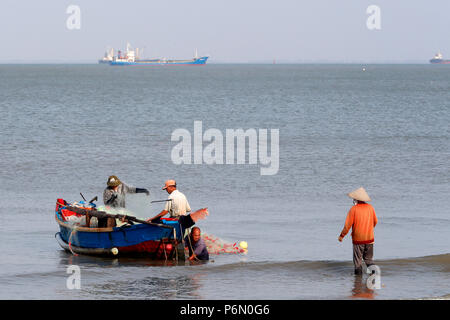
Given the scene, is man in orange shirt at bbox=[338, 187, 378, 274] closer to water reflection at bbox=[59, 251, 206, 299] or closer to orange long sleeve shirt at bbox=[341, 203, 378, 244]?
orange long sleeve shirt at bbox=[341, 203, 378, 244]

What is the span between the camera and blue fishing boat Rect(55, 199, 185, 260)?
15922mm

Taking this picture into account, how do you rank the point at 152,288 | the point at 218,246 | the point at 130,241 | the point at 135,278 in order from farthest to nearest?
the point at 218,246, the point at 130,241, the point at 135,278, the point at 152,288

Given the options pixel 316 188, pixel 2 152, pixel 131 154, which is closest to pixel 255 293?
pixel 316 188

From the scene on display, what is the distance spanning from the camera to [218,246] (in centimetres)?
1712

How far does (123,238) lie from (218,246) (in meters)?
2.10

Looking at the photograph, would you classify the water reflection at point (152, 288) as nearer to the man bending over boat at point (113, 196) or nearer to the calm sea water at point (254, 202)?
the calm sea water at point (254, 202)

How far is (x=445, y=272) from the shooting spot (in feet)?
50.2

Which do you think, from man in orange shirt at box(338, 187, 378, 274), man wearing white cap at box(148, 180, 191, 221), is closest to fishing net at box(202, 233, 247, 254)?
man wearing white cap at box(148, 180, 191, 221)

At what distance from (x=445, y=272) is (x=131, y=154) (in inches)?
864

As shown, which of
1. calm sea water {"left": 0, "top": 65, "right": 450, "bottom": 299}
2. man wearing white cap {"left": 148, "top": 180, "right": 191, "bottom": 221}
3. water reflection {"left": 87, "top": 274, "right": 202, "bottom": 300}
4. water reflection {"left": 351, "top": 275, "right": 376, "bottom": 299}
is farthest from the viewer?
man wearing white cap {"left": 148, "top": 180, "right": 191, "bottom": 221}

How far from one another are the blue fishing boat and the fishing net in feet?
3.69

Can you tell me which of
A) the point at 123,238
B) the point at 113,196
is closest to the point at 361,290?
the point at 123,238

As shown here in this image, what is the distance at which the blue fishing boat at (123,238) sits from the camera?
15922mm

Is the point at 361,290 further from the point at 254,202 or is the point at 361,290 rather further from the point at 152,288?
the point at 254,202
